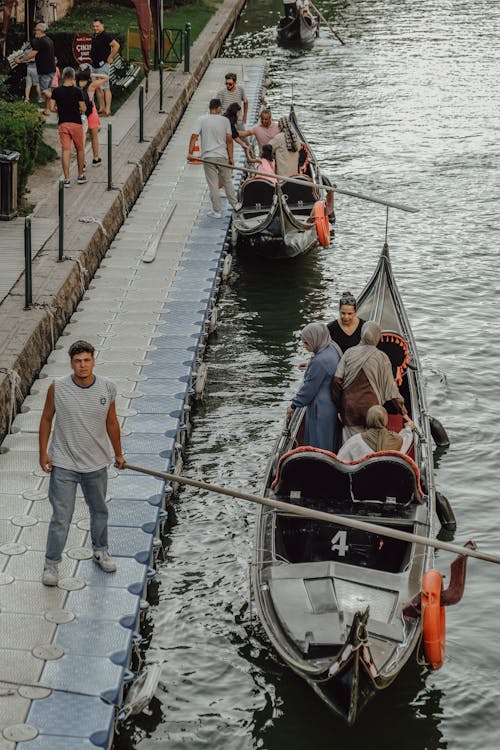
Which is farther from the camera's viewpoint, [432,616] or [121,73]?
[121,73]

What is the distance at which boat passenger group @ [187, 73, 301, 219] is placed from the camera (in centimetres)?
1571

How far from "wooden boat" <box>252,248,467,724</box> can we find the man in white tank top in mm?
1348

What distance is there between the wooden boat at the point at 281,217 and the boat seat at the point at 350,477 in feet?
22.0

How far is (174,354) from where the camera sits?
12031mm

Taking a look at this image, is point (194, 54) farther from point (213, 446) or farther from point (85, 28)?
point (213, 446)

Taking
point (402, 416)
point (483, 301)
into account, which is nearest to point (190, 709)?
point (402, 416)

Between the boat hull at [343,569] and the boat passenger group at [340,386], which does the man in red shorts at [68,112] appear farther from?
the boat hull at [343,569]

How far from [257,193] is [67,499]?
30.6 feet

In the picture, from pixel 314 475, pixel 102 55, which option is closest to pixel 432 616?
pixel 314 475

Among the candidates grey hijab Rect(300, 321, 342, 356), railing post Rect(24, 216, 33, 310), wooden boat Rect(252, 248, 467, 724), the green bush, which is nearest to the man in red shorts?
the green bush

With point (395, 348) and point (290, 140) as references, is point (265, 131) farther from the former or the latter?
point (395, 348)

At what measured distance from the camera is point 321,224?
15258 millimetres

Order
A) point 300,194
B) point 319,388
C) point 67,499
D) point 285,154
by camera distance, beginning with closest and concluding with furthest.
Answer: point 67,499 → point 319,388 → point 300,194 → point 285,154


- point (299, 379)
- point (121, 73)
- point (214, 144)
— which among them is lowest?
point (299, 379)
